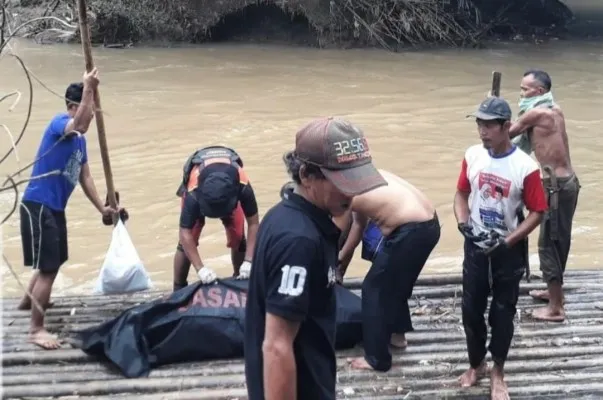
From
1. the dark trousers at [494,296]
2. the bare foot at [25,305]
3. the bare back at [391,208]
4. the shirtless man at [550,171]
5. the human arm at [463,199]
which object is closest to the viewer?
the dark trousers at [494,296]

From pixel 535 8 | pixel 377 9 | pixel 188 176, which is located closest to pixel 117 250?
pixel 188 176

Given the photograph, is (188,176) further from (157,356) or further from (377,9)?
(377,9)

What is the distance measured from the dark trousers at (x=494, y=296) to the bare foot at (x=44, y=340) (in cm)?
233

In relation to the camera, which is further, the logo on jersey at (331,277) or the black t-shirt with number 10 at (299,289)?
the logo on jersey at (331,277)

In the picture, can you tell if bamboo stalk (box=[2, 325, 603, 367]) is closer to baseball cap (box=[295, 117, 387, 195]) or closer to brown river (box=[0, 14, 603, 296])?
brown river (box=[0, 14, 603, 296])

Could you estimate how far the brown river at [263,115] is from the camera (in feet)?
26.2

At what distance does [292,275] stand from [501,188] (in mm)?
2062

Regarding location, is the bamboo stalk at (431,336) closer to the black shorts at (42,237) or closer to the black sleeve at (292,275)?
the black shorts at (42,237)

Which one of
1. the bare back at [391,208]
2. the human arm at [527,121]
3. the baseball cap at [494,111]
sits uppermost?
the baseball cap at [494,111]

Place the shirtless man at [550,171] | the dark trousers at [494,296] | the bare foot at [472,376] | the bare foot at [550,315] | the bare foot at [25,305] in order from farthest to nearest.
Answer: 1. the bare foot at [25,305]
2. the shirtless man at [550,171]
3. the bare foot at [550,315]
4. the bare foot at [472,376]
5. the dark trousers at [494,296]

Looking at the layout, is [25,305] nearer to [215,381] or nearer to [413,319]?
[215,381]

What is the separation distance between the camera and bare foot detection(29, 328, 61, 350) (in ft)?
15.2

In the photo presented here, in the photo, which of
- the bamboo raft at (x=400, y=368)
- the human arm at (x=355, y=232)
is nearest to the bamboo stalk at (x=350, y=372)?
the bamboo raft at (x=400, y=368)

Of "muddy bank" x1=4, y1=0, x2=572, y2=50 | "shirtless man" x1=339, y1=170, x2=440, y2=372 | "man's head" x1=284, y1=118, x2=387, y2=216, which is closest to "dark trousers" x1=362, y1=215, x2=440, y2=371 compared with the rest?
"shirtless man" x1=339, y1=170, x2=440, y2=372
